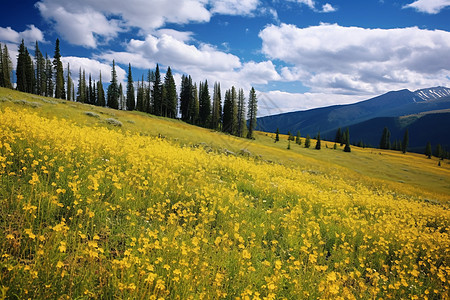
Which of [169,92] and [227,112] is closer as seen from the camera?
[169,92]

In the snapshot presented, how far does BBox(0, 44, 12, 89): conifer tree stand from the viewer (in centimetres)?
7238

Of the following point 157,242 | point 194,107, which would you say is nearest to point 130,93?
point 194,107

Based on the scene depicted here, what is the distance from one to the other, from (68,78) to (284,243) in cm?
11032

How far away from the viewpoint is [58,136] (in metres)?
7.84

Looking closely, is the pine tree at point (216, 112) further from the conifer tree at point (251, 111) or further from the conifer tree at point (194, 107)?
the conifer tree at point (251, 111)

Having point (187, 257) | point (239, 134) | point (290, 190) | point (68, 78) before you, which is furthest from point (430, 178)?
point (68, 78)

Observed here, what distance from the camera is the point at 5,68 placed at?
7275cm

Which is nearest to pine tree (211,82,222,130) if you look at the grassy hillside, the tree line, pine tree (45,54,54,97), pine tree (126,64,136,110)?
the tree line

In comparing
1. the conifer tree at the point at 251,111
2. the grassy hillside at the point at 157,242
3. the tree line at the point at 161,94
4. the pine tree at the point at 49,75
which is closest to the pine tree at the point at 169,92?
the tree line at the point at 161,94

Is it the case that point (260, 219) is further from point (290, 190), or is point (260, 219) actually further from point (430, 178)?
point (430, 178)

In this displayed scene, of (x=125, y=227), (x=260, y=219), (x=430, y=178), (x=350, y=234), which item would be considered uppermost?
(x=125, y=227)

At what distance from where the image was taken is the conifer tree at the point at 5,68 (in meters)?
72.4

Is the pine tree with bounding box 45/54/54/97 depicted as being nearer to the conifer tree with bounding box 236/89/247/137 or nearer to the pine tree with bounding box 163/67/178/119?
the pine tree with bounding box 163/67/178/119

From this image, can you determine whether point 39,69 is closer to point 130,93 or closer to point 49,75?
point 49,75
